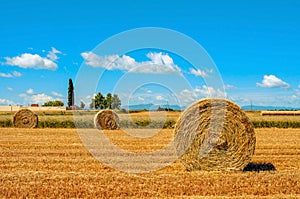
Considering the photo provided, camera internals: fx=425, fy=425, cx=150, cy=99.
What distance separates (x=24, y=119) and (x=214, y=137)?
1758cm

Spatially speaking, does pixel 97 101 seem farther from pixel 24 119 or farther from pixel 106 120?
pixel 106 120

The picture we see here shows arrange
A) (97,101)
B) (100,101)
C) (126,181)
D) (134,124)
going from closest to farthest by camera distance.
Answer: (126,181) < (134,124) < (97,101) < (100,101)

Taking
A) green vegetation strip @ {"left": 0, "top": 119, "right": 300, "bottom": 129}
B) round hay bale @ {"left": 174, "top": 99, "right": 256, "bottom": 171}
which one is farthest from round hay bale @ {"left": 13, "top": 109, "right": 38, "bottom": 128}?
round hay bale @ {"left": 174, "top": 99, "right": 256, "bottom": 171}

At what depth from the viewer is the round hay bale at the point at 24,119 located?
82.8 ft

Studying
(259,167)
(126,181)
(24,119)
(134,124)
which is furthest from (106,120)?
(126,181)

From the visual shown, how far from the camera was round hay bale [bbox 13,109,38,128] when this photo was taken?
82.8ft

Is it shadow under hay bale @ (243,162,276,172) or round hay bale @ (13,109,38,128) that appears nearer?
shadow under hay bale @ (243,162,276,172)

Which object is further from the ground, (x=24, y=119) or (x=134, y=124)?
(x=24, y=119)

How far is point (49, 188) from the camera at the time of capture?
7941 mm

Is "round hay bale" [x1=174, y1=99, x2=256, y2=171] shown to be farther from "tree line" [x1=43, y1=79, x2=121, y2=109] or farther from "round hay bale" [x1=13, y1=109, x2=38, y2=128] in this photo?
"round hay bale" [x1=13, y1=109, x2=38, y2=128]

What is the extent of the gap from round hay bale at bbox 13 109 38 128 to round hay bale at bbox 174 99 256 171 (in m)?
17.0

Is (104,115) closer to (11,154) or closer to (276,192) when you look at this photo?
(11,154)

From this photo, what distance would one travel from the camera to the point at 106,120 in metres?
24.1

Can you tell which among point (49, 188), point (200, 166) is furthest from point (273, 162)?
point (49, 188)
